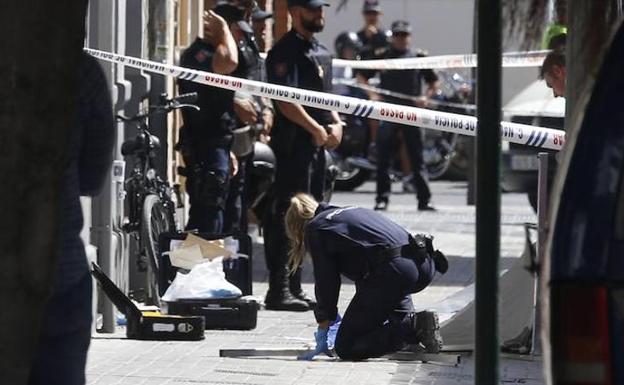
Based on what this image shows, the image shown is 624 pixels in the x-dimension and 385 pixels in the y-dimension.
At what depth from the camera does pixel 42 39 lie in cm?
421

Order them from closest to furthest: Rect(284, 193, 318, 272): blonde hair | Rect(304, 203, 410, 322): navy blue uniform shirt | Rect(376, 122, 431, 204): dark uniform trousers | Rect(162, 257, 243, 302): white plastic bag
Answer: Rect(304, 203, 410, 322): navy blue uniform shirt, Rect(284, 193, 318, 272): blonde hair, Rect(162, 257, 243, 302): white plastic bag, Rect(376, 122, 431, 204): dark uniform trousers

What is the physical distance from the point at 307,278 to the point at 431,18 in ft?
58.7

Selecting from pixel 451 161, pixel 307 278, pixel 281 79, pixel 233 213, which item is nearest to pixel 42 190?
pixel 281 79

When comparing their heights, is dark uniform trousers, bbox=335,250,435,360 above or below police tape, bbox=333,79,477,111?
below

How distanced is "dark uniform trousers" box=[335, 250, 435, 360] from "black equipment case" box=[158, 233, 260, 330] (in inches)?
48.6

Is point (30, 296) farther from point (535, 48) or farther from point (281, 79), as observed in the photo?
point (281, 79)

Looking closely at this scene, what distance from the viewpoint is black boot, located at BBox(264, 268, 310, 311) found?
Result: 11.1 metres

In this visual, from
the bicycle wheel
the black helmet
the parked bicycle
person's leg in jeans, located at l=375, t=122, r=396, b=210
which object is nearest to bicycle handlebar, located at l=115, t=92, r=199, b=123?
the parked bicycle

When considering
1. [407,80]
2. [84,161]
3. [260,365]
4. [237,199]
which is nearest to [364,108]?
[260,365]

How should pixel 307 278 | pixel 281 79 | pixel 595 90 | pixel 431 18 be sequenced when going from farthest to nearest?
1. pixel 431 18
2. pixel 307 278
3. pixel 281 79
4. pixel 595 90

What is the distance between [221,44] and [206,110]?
1.43 ft

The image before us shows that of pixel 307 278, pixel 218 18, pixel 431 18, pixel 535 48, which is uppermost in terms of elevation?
pixel 431 18

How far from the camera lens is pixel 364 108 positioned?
393 inches

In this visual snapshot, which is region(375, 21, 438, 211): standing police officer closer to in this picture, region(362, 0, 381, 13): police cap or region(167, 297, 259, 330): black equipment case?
region(362, 0, 381, 13): police cap
